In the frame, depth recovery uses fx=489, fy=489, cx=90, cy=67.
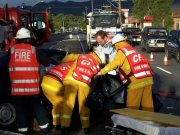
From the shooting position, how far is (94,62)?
27.2ft

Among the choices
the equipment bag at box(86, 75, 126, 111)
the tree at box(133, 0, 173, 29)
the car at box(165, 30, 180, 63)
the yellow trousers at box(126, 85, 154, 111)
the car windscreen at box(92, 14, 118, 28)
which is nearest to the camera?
the yellow trousers at box(126, 85, 154, 111)

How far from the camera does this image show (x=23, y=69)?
788 centimetres

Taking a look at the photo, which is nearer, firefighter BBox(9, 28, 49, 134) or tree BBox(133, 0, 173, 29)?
firefighter BBox(9, 28, 49, 134)

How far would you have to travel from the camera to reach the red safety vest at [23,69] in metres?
7.86

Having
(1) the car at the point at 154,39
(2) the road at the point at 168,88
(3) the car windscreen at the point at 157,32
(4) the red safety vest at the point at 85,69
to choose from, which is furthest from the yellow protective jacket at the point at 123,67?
(3) the car windscreen at the point at 157,32

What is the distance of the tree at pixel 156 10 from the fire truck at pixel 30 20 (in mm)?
32291

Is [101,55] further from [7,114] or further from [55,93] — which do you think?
[7,114]

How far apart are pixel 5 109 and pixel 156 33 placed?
27.4 m

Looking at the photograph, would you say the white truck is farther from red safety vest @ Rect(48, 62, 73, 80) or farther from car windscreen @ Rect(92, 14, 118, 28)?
red safety vest @ Rect(48, 62, 73, 80)

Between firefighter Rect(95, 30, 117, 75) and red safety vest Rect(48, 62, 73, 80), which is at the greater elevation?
firefighter Rect(95, 30, 117, 75)

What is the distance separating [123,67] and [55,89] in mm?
Result: 1290

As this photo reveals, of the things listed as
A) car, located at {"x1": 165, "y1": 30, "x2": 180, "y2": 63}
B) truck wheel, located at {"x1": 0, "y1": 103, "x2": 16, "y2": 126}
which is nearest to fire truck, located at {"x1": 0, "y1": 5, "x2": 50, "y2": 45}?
car, located at {"x1": 165, "y1": 30, "x2": 180, "y2": 63}

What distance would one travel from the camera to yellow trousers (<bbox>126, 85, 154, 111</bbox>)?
812 centimetres

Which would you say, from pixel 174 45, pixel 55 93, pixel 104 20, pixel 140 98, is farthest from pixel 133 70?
pixel 104 20
